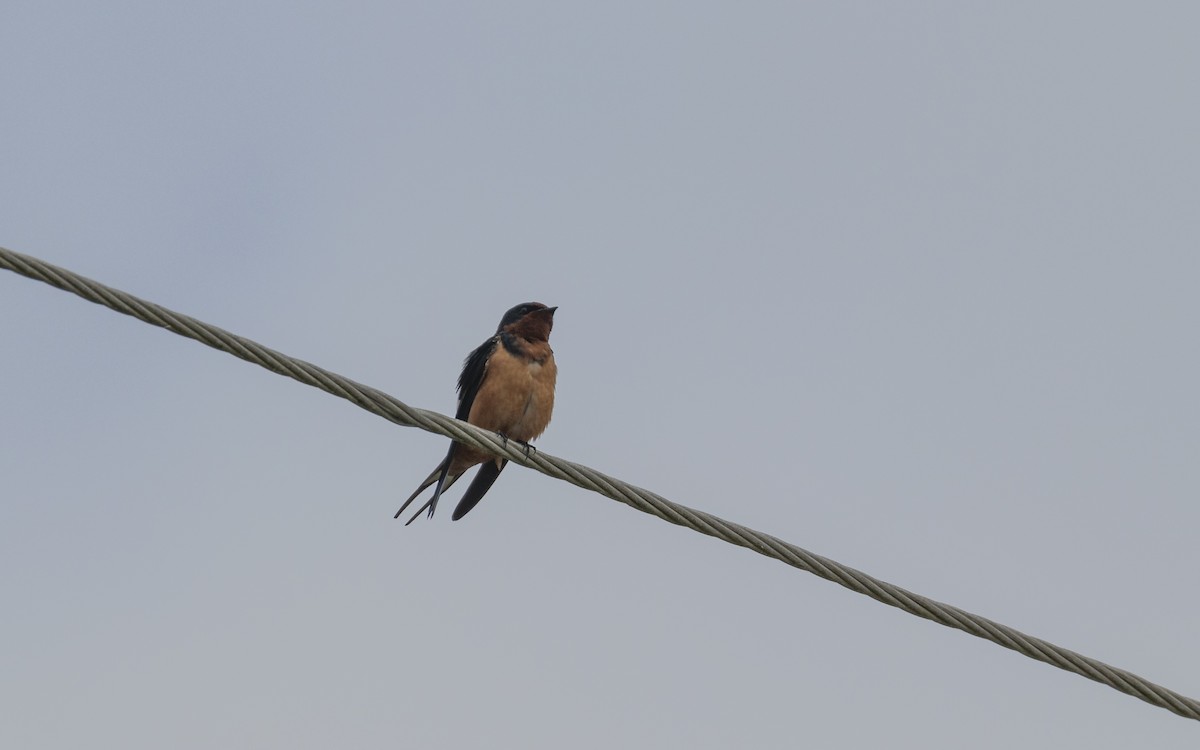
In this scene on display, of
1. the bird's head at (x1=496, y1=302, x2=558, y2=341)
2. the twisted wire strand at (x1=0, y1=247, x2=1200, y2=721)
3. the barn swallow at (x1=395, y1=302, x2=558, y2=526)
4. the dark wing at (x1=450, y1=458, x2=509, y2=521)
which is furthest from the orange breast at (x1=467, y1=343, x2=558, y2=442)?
the twisted wire strand at (x1=0, y1=247, x2=1200, y2=721)

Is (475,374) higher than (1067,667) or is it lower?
higher

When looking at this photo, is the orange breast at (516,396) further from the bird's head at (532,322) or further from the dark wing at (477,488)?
the dark wing at (477,488)

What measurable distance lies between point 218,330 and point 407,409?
31.8 inches

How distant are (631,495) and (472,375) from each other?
4263 mm

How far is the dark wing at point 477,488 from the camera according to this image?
9.47 metres

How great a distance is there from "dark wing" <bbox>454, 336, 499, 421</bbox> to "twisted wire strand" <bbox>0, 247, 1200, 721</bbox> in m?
3.70

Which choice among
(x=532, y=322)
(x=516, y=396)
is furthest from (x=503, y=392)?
(x=532, y=322)

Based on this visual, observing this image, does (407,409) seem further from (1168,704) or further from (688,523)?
(1168,704)

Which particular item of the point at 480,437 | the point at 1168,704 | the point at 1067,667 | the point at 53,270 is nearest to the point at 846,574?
the point at 1067,667

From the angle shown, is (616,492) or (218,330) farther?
(616,492)

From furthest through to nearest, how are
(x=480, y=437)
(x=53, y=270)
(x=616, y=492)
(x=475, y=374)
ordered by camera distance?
(x=475, y=374)
(x=480, y=437)
(x=616, y=492)
(x=53, y=270)

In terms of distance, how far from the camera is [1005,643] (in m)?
4.79

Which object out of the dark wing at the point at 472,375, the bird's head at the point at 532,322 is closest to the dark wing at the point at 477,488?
the dark wing at the point at 472,375

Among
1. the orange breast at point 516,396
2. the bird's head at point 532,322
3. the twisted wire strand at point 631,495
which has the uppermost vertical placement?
the bird's head at point 532,322
